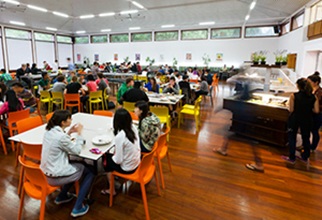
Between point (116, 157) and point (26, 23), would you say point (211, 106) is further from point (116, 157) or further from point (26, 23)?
point (26, 23)

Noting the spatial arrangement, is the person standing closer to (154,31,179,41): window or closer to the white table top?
the white table top

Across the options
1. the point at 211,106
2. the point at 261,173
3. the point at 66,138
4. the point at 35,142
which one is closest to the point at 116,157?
the point at 66,138

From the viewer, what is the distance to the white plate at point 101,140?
2.36 metres

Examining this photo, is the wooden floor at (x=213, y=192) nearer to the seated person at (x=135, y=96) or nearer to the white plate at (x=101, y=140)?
the white plate at (x=101, y=140)

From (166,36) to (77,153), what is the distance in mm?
16296

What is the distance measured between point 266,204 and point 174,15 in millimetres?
12196

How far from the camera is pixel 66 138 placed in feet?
6.46

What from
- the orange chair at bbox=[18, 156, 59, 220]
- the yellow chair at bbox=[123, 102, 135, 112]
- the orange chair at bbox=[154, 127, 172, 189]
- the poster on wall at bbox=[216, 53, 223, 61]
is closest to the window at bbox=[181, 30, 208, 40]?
the poster on wall at bbox=[216, 53, 223, 61]

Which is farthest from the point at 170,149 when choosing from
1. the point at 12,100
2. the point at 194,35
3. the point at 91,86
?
the point at 194,35

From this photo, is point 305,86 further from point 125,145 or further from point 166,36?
point 166,36

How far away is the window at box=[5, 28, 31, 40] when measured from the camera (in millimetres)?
13852

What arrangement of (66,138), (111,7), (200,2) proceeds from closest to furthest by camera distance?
(66,138)
(200,2)
(111,7)

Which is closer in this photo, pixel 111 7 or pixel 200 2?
pixel 200 2

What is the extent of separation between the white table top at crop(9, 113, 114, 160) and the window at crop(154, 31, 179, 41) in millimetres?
14704
